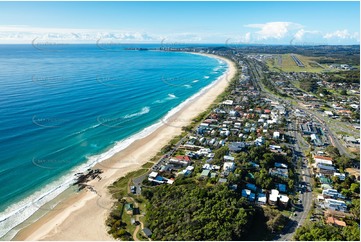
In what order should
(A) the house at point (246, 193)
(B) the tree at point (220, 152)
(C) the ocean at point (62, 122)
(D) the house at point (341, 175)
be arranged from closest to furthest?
(A) the house at point (246, 193)
(C) the ocean at point (62, 122)
(D) the house at point (341, 175)
(B) the tree at point (220, 152)

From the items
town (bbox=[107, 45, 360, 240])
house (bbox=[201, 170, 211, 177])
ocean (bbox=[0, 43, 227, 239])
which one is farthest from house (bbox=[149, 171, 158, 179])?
ocean (bbox=[0, 43, 227, 239])

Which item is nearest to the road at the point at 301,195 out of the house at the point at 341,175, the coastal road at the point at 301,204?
the coastal road at the point at 301,204

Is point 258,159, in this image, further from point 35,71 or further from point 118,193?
point 35,71

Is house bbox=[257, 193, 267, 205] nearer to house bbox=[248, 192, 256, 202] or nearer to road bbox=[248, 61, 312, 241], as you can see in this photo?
house bbox=[248, 192, 256, 202]

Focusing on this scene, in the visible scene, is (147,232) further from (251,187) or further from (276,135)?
(276,135)

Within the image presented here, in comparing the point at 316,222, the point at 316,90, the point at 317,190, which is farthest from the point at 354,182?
the point at 316,90

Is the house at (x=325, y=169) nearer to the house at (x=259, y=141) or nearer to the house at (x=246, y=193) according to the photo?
the house at (x=259, y=141)

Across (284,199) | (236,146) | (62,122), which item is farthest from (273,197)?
(62,122)
